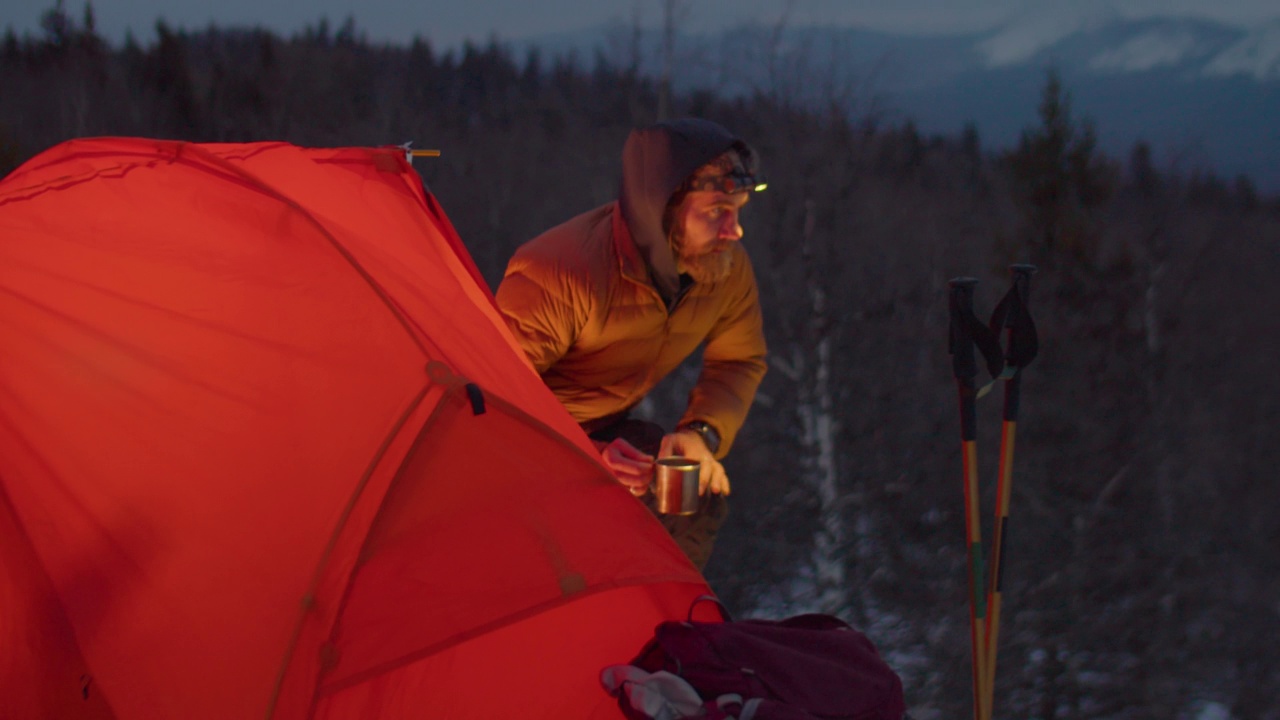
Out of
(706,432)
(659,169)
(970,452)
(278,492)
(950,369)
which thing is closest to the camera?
(278,492)

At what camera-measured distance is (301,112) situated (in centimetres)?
2698

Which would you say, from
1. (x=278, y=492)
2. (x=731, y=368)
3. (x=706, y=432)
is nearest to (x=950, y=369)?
(x=731, y=368)

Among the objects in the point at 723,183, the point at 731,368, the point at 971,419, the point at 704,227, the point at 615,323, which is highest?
the point at 723,183

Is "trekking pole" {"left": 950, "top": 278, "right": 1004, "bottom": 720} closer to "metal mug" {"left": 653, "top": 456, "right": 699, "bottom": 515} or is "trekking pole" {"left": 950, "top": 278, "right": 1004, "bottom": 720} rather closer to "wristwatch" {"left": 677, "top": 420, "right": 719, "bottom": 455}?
"metal mug" {"left": 653, "top": 456, "right": 699, "bottom": 515}

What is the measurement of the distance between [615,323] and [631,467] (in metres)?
0.47

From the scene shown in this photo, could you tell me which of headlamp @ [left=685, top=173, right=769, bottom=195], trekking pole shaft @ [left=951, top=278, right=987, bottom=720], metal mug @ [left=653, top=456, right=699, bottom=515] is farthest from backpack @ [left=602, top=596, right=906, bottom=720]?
headlamp @ [left=685, top=173, right=769, bottom=195]

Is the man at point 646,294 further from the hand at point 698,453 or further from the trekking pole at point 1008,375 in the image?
the trekking pole at point 1008,375

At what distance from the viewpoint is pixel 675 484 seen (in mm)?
2699

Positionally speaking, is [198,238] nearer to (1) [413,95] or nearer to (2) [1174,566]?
(2) [1174,566]

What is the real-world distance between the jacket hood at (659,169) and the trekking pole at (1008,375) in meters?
0.93

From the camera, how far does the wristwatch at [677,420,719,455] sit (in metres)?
3.21

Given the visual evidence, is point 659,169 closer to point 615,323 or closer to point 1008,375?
point 615,323

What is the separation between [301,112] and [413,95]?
7.10 metres

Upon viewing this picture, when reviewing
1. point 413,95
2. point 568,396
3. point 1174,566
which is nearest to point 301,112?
point 413,95
